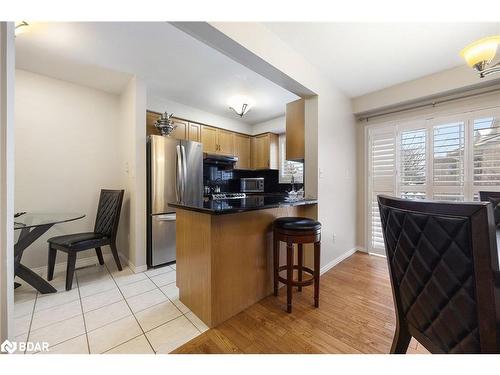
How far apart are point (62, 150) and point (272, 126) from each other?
11.5 feet

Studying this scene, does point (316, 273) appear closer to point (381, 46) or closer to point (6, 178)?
point (6, 178)

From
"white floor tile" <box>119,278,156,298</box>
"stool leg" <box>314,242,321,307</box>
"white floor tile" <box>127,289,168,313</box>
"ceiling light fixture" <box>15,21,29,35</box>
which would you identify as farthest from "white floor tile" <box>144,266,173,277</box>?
"ceiling light fixture" <box>15,21,29,35</box>

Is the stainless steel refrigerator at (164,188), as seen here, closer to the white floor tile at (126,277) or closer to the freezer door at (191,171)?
the freezer door at (191,171)

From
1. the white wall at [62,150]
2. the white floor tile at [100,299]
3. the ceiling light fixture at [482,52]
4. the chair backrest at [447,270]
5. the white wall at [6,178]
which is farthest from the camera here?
the white wall at [62,150]

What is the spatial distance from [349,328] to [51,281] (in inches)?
120

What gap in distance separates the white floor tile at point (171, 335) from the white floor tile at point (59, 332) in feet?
1.76

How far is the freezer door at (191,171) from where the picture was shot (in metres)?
2.82

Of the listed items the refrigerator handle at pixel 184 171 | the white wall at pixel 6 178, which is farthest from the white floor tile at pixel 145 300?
the refrigerator handle at pixel 184 171

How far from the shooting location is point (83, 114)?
2.72 meters

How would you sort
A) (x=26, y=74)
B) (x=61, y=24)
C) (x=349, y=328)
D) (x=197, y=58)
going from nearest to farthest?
1. (x=349, y=328)
2. (x=61, y=24)
3. (x=197, y=58)
4. (x=26, y=74)

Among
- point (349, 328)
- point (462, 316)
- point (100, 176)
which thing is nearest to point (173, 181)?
point (100, 176)

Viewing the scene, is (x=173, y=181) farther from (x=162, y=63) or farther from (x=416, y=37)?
(x=416, y=37)

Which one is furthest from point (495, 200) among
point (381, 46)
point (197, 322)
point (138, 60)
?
point (138, 60)

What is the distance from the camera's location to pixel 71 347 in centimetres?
130
